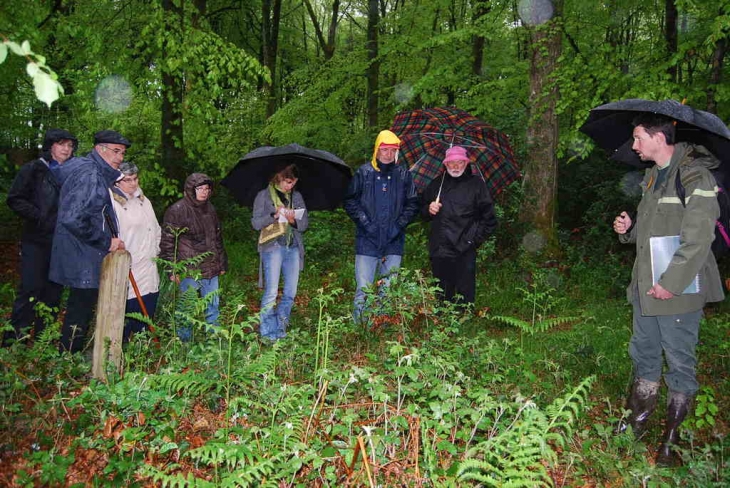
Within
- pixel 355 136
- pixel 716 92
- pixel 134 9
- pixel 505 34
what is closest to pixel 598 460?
pixel 716 92

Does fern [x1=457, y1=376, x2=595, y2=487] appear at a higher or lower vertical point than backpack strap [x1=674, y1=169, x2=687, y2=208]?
lower

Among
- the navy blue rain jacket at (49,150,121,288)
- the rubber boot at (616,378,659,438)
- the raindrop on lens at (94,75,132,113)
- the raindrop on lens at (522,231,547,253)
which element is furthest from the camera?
the raindrop on lens at (522,231,547,253)

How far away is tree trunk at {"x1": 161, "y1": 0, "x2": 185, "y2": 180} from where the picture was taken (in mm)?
9156

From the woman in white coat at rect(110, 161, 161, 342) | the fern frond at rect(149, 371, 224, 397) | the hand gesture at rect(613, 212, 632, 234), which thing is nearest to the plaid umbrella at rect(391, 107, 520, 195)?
the hand gesture at rect(613, 212, 632, 234)

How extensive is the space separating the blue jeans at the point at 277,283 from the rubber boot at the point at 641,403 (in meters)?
3.55

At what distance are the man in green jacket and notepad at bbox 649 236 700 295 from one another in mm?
16

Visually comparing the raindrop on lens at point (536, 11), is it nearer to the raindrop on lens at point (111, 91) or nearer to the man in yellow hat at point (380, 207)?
the man in yellow hat at point (380, 207)

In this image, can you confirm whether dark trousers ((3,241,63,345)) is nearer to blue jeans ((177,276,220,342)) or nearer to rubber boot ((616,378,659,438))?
blue jeans ((177,276,220,342))

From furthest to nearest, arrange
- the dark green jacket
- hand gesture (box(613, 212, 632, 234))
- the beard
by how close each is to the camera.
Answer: the beard, hand gesture (box(613, 212, 632, 234)), the dark green jacket

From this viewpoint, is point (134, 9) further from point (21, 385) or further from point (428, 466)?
point (428, 466)

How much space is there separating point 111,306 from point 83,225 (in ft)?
3.45

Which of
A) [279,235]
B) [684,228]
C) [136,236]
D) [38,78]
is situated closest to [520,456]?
[684,228]

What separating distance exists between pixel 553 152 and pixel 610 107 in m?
5.65

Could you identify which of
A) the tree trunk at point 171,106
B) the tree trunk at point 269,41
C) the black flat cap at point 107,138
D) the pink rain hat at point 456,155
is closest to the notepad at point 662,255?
the pink rain hat at point 456,155
